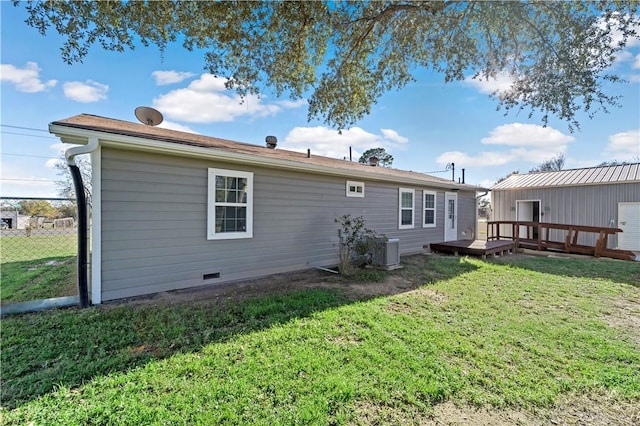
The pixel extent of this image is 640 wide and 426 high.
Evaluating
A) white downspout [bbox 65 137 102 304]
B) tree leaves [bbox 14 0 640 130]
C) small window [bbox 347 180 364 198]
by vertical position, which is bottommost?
white downspout [bbox 65 137 102 304]

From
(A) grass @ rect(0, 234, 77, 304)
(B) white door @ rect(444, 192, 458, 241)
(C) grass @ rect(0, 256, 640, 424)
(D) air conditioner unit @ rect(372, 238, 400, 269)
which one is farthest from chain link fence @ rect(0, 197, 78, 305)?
(B) white door @ rect(444, 192, 458, 241)

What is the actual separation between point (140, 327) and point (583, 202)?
53.1 ft

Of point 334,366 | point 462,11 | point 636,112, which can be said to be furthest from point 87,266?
point 636,112

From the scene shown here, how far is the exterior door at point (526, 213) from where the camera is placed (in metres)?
14.3

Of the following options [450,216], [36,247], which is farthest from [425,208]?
[36,247]

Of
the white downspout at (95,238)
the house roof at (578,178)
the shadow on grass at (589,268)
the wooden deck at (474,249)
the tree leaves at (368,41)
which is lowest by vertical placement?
the shadow on grass at (589,268)

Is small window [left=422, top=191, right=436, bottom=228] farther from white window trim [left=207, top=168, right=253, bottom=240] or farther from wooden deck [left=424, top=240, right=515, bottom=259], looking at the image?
white window trim [left=207, top=168, right=253, bottom=240]

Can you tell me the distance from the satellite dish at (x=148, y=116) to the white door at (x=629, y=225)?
52.8ft

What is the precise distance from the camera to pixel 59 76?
8.49 meters

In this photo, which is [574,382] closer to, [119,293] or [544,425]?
[544,425]

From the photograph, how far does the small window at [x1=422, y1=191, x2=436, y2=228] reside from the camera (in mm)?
10109

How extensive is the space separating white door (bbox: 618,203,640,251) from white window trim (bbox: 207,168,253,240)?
13939 mm

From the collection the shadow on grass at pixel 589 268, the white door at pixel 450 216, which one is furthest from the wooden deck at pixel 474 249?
the white door at pixel 450 216

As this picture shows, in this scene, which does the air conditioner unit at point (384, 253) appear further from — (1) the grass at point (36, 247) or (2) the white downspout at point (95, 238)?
(1) the grass at point (36, 247)
